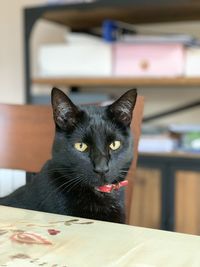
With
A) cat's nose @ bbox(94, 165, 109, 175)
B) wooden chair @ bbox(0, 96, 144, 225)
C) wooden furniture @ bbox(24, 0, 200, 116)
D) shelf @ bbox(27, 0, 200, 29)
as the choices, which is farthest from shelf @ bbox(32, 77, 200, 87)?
cat's nose @ bbox(94, 165, 109, 175)

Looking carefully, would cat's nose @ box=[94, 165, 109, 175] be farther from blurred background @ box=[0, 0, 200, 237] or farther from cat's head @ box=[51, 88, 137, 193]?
blurred background @ box=[0, 0, 200, 237]

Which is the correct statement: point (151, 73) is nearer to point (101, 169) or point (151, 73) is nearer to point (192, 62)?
point (192, 62)

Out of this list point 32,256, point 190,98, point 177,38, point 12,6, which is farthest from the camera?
point 12,6

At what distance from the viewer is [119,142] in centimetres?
86

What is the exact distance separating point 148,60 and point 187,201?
59 cm

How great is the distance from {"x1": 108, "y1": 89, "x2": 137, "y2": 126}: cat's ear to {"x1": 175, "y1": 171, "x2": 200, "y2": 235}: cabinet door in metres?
0.87

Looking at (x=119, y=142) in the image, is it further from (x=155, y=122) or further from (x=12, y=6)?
(x=12, y=6)

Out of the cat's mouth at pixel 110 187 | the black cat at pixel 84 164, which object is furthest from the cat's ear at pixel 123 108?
the cat's mouth at pixel 110 187

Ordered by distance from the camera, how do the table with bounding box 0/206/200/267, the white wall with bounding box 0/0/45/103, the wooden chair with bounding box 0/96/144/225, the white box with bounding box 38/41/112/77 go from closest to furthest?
the table with bounding box 0/206/200/267 → the wooden chair with bounding box 0/96/144/225 → the white box with bounding box 38/41/112/77 → the white wall with bounding box 0/0/45/103

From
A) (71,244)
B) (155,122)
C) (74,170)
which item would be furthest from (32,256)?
(155,122)

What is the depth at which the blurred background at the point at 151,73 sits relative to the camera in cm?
170

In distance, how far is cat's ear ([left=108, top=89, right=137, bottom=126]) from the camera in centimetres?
86

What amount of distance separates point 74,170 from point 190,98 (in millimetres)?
1269

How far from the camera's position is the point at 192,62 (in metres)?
1.70
